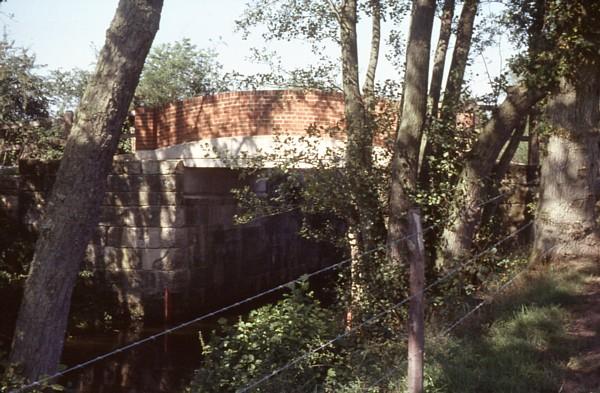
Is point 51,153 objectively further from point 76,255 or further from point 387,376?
point 387,376

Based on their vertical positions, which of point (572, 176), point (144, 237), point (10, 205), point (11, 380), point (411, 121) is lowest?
point (11, 380)

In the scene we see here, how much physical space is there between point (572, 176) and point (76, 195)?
547cm

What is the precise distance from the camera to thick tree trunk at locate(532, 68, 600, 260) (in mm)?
8211

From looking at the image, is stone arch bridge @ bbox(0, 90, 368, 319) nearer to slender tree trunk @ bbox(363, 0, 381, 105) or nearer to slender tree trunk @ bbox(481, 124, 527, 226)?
slender tree trunk @ bbox(363, 0, 381, 105)

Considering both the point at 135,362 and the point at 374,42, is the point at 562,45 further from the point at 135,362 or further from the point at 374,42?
the point at 135,362

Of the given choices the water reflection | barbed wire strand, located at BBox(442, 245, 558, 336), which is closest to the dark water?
the water reflection

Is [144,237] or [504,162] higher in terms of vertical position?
[504,162]

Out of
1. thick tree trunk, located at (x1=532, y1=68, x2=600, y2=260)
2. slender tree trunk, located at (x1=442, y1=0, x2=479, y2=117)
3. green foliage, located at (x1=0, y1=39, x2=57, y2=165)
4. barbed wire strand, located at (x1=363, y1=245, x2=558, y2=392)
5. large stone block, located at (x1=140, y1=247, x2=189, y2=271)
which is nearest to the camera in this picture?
barbed wire strand, located at (x1=363, y1=245, x2=558, y2=392)

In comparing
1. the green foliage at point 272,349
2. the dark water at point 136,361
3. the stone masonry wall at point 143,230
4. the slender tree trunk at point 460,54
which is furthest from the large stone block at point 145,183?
the green foliage at point 272,349

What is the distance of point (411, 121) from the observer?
9.11 meters

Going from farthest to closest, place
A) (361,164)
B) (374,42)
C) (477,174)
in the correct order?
(374,42), (361,164), (477,174)

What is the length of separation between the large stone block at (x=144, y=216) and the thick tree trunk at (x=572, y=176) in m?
8.33

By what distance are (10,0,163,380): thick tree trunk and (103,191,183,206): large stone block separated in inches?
264

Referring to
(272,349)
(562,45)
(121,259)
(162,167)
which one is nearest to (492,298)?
(272,349)
